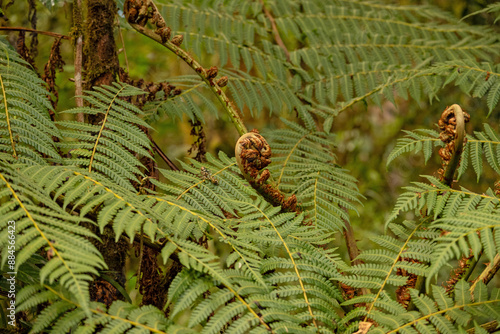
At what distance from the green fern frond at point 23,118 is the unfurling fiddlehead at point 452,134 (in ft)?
3.03

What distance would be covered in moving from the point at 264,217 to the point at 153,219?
30cm

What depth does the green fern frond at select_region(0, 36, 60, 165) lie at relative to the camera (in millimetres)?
1110

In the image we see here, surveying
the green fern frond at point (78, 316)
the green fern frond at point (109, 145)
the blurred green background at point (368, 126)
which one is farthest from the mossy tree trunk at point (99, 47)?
the blurred green background at point (368, 126)

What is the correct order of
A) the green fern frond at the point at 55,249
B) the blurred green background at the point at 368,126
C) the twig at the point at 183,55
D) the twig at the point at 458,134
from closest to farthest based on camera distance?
the green fern frond at the point at 55,249
the twig at the point at 458,134
the twig at the point at 183,55
the blurred green background at the point at 368,126

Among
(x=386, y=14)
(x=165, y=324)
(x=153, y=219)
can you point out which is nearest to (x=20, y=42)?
(x=153, y=219)

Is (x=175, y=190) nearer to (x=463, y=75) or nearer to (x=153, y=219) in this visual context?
(x=153, y=219)

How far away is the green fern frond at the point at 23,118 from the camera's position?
1.11 metres

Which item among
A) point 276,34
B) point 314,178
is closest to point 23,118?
point 314,178

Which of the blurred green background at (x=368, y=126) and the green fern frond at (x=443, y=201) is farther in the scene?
the blurred green background at (x=368, y=126)

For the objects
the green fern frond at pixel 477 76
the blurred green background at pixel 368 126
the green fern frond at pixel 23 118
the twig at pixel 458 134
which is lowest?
the blurred green background at pixel 368 126

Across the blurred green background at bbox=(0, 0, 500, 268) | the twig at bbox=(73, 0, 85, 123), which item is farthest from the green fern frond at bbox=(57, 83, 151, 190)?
the blurred green background at bbox=(0, 0, 500, 268)

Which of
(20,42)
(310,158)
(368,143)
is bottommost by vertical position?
(368,143)

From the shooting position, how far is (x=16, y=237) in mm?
762

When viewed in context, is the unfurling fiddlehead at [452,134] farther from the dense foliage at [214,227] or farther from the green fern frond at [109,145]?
the green fern frond at [109,145]
